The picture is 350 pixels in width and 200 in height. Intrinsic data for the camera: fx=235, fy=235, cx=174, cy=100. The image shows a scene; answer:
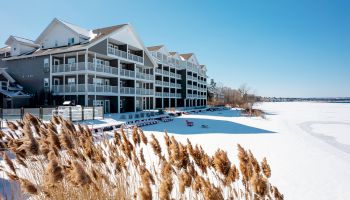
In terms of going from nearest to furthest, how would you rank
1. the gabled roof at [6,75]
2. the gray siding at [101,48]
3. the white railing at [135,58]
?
the gray siding at [101,48] < the gabled roof at [6,75] < the white railing at [135,58]

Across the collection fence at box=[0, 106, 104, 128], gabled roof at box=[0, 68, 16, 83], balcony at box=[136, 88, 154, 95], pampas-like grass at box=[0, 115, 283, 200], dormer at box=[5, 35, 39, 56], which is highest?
dormer at box=[5, 35, 39, 56]

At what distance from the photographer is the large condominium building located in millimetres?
29234

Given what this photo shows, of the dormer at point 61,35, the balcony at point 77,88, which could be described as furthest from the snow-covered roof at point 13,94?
the dormer at point 61,35

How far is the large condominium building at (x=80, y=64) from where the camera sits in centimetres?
2923

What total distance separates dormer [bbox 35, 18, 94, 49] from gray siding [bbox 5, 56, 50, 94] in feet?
11.0

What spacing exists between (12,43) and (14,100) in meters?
10.9

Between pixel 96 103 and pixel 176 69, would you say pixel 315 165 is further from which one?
pixel 176 69

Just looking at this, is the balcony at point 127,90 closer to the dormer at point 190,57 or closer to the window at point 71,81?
the window at point 71,81

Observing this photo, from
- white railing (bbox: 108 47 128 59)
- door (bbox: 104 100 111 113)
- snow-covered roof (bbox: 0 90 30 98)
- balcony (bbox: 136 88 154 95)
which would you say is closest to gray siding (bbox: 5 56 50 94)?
snow-covered roof (bbox: 0 90 30 98)

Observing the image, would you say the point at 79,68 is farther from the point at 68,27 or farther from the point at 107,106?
the point at 68,27

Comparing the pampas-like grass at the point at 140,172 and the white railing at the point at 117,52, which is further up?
the white railing at the point at 117,52

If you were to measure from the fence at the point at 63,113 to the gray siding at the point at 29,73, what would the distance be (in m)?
9.70

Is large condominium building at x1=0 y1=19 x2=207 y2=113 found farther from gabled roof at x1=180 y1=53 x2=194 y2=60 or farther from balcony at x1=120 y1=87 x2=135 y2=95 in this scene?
gabled roof at x1=180 y1=53 x2=194 y2=60

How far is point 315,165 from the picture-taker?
8664 mm
